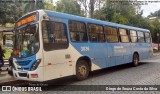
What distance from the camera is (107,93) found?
25.7ft

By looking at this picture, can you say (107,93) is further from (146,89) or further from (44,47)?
(44,47)

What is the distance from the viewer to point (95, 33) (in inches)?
461

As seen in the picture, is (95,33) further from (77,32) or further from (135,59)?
(135,59)

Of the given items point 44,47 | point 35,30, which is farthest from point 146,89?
point 35,30

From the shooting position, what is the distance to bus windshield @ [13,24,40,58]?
8609 millimetres

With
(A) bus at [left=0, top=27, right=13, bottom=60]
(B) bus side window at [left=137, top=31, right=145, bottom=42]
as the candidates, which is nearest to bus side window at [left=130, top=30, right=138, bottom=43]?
(B) bus side window at [left=137, top=31, right=145, bottom=42]

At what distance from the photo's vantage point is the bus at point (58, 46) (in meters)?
8.53

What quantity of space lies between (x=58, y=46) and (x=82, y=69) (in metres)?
1.97

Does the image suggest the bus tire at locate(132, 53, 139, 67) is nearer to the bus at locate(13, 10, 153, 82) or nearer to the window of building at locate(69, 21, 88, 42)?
the bus at locate(13, 10, 153, 82)

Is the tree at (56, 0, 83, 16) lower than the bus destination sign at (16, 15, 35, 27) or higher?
higher

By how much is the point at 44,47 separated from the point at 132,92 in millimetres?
3438

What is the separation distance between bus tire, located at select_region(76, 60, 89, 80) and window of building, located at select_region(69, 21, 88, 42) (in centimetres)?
102

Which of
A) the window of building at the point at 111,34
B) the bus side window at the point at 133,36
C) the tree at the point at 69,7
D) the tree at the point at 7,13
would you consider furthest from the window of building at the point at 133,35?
the tree at the point at 7,13

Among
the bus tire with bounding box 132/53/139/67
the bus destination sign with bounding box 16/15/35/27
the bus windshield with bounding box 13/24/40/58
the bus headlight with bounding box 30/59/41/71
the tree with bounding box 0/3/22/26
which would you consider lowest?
the bus tire with bounding box 132/53/139/67
